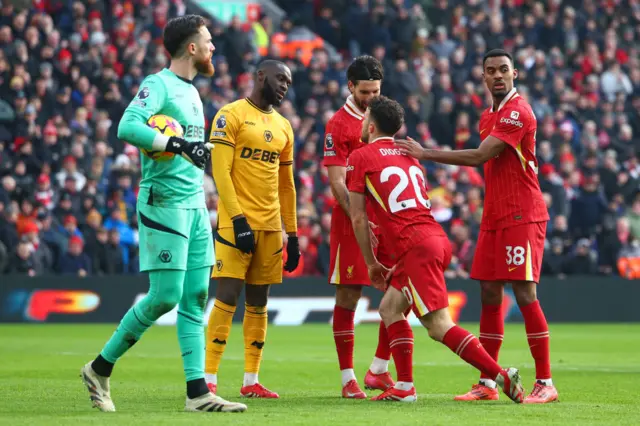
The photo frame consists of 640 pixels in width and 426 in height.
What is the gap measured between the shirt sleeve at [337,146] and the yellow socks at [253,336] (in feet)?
4.44

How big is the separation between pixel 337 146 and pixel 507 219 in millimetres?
1625

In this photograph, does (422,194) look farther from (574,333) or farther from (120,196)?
(120,196)

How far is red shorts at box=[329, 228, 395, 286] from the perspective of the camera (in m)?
9.89

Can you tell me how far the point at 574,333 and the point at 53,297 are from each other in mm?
8384

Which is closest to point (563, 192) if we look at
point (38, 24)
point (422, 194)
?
point (38, 24)

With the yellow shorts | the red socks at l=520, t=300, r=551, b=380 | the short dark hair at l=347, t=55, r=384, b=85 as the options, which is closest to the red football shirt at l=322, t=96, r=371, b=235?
the short dark hair at l=347, t=55, r=384, b=85

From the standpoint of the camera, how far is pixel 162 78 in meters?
8.14

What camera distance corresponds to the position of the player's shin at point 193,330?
26.5ft

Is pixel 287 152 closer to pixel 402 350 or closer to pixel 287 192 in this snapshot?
pixel 287 192

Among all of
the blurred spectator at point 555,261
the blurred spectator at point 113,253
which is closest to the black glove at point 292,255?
the blurred spectator at point 113,253

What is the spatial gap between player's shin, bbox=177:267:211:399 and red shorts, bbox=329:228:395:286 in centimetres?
188

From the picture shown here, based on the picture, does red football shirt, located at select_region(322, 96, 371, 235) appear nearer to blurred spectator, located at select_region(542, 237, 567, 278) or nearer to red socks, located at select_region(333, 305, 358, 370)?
red socks, located at select_region(333, 305, 358, 370)

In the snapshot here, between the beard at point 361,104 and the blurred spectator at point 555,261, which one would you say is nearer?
the beard at point 361,104

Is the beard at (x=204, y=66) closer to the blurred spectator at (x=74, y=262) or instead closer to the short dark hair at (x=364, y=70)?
the short dark hair at (x=364, y=70)
